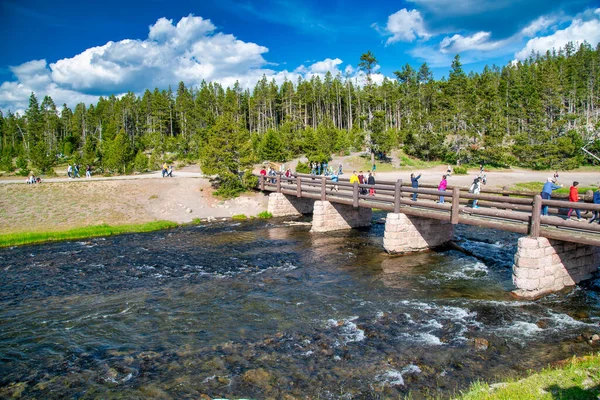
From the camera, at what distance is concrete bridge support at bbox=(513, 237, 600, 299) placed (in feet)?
41.1

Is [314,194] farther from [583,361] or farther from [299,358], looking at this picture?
[583,361]

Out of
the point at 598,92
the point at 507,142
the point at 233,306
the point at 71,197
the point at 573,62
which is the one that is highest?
the point at 573,62

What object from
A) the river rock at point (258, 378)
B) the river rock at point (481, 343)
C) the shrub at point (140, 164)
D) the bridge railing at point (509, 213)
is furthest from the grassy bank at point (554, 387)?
the shrub at point (140, 164)

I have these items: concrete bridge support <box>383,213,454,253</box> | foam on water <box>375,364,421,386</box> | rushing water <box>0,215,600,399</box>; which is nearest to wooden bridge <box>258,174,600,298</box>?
concrete bridge support <box>383,213,454,253</box>

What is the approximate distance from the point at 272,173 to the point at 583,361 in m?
31.2

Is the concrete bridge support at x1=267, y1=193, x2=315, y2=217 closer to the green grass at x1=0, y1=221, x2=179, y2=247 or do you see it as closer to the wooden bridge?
the green grass at x1=0, y1=221, x2=179, y2=247

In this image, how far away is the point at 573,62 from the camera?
93750 millimetres

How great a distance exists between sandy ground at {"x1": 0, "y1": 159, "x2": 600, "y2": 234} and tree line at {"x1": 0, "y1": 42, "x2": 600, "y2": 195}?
10.3ft

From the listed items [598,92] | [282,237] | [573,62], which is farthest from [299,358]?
[573,62]

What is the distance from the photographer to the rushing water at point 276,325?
843 cm

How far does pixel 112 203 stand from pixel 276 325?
992 inches

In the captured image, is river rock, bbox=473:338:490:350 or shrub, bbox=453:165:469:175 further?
shrub, bbox=453:165:469:175

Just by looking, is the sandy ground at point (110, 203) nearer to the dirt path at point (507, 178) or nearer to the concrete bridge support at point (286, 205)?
the concrete bridge support at point (286, 205)

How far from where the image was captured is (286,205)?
31.7 metres
